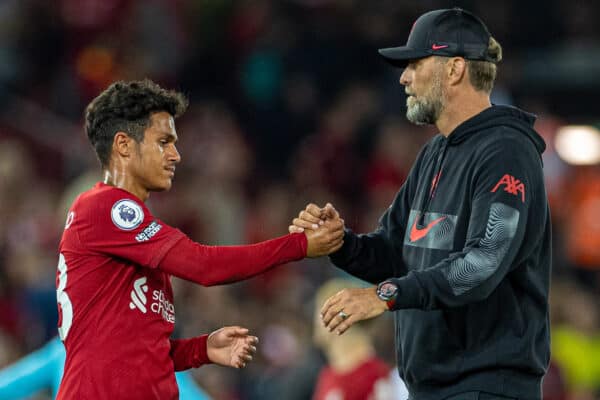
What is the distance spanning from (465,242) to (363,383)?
296cm

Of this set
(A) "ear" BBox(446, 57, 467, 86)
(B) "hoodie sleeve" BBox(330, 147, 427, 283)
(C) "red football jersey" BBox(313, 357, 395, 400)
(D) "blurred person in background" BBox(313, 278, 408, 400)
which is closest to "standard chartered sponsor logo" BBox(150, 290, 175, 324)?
(B) "hoodie sleeve" BBox(330, 147, 427, 283)

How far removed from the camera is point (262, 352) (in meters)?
10.1

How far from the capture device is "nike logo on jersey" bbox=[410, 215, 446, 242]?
4.81m

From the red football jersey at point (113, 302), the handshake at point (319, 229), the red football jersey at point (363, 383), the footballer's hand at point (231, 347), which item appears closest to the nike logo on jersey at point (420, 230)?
the handshake at point (319, 229)

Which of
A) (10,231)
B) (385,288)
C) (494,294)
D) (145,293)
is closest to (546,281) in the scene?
(494,294)

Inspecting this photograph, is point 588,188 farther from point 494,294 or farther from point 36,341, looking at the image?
point 494,294

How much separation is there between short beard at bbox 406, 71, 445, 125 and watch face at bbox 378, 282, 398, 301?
0.86 metres

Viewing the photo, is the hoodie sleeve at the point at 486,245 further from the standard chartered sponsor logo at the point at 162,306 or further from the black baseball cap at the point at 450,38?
the standard chartered sponsor logo at the point at 162,306

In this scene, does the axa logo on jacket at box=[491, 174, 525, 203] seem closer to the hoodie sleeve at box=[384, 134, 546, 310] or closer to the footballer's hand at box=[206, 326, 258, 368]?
the hoodie sleeve at box=[384, 134, 546, 310]

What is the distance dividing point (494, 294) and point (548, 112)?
27.0 feet

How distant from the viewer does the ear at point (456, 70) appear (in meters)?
4.92

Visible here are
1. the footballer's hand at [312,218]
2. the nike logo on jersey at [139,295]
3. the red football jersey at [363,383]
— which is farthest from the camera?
the red football jersey at [363,383]

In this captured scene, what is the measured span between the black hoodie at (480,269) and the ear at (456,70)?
0.19 meters

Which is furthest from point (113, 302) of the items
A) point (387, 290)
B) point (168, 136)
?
point (387, 290)
